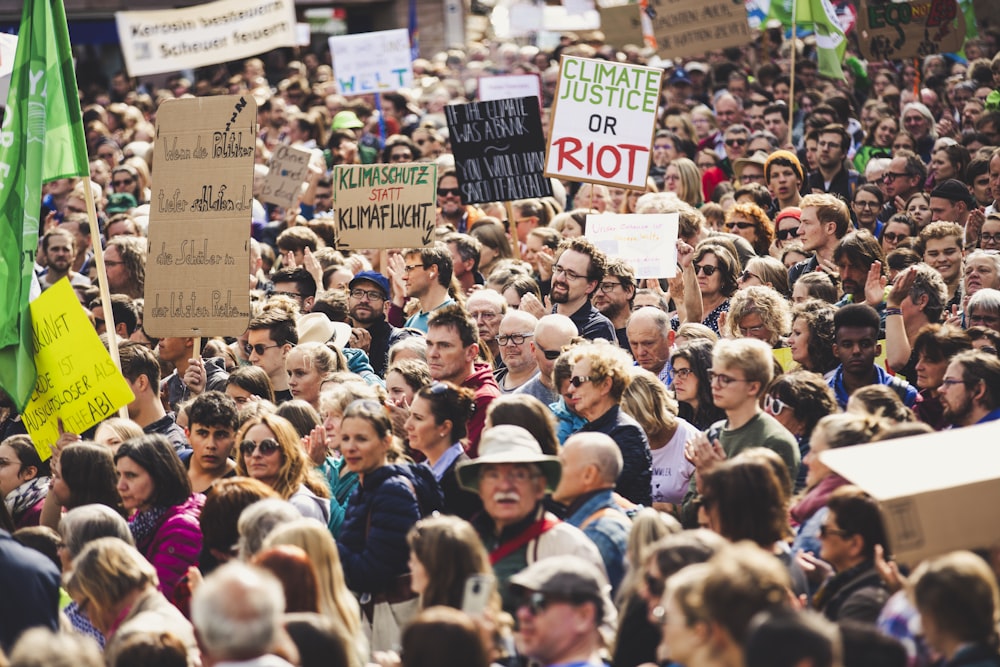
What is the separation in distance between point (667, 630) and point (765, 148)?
34.9ft

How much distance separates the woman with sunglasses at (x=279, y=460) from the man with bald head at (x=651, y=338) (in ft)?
7.40

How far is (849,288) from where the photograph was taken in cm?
894

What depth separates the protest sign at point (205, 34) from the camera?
628 inches

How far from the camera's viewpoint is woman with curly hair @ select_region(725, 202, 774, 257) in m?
10.7

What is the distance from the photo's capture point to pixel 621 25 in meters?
20.6

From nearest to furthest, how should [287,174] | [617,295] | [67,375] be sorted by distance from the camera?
[67,375] < [617,295] < [287,174]

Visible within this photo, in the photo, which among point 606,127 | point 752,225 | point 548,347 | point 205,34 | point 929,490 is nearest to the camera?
point 929,490

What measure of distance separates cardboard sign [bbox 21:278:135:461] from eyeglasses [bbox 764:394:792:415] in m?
3.03

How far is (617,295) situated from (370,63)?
34.1ft

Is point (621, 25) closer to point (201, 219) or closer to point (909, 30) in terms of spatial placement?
point (909, 30)

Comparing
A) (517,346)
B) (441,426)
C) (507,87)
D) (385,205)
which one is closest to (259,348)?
(517,346)

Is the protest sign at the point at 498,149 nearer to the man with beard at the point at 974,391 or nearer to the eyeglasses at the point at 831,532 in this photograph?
the man with beard at the point at 974,391

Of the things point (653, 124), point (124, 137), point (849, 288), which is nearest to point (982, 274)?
point (849, 288)

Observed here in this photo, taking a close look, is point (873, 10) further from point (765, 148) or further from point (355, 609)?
point (355, 609)
